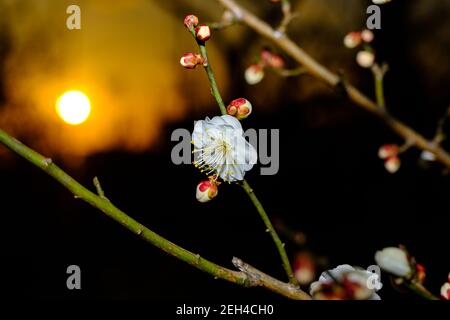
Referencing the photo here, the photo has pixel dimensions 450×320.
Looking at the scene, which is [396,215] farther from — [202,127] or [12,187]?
[12,187]

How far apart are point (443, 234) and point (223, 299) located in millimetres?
2088

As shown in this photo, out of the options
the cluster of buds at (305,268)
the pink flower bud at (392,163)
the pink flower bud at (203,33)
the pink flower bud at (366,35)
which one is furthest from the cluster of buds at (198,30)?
the cluster of buds at (305,268)

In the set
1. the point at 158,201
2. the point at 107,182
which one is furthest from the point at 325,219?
the point at 107,182

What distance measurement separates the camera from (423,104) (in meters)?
2.51

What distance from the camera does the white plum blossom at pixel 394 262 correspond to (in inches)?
15.4

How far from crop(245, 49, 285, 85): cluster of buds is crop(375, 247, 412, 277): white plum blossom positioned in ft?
2.80

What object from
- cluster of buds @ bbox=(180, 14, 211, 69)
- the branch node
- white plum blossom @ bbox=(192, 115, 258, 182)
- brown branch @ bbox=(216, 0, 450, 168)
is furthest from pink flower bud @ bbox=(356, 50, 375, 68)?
the branch node

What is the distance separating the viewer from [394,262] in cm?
40

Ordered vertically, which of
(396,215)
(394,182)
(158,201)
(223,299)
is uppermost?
(158,201)

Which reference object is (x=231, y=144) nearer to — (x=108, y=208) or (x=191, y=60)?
(x=191, y=60)

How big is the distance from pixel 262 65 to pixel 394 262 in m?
0.92

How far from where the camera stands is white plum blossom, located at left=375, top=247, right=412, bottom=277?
39 centimetres

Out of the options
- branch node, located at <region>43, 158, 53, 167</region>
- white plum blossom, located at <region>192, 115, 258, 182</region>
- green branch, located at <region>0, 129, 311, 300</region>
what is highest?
white plum blossom, located at <region>192, 115, 258, 182</region>

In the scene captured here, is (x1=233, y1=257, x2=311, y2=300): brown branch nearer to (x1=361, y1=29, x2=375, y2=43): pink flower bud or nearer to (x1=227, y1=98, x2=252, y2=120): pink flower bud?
(x1=227, y1=98, x2=252, y2=120): pink flower bud
